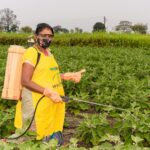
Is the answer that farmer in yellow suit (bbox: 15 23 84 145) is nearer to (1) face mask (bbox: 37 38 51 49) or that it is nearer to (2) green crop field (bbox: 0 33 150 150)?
(1) face mask (bbox: 37 38 51 49)

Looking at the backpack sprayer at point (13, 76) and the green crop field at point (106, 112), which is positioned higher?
the backpack sprayer at point (13, 76)

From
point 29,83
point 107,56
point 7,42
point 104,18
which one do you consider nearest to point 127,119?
point 29,83

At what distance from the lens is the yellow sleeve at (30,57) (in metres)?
4.75

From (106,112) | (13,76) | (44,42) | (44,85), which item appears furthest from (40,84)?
(106,112)

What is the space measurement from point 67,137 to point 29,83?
1973 mm

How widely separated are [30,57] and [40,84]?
11.7 inches

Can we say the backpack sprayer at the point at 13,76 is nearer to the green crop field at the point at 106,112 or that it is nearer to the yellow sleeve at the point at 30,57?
the yellow sleeve at the point at 30,57

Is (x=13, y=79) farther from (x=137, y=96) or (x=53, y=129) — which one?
(x=137, y=96)

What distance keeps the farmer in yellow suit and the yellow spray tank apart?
0.08 metres

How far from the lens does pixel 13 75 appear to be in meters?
4.79

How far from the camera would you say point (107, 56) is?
15336 millimetres

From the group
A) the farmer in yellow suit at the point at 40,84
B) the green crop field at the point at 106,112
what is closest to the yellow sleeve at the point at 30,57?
the farmer in yellow suit at the point at 40,84

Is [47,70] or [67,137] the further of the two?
[67,137]

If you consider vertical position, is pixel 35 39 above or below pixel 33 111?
above
